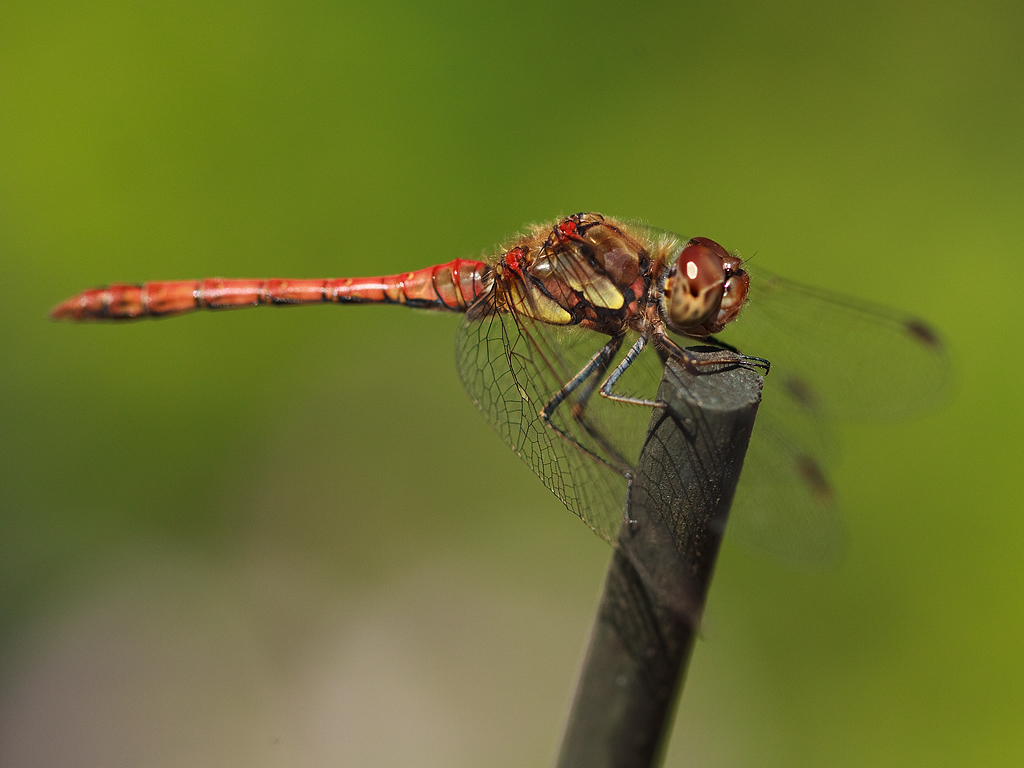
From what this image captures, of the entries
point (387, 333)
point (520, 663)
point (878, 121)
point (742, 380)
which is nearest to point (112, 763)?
point (520, 663)

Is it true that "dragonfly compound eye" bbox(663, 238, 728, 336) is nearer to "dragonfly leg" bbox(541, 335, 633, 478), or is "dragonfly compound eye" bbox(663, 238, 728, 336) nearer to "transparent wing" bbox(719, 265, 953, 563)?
"dragonfly leg" bbox(541, 335, 633, 478)

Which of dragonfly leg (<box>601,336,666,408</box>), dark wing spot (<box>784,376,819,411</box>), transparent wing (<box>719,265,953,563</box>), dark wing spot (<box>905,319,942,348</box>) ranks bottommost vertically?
dragonfly leg (<box>601,336,666,408</box>)

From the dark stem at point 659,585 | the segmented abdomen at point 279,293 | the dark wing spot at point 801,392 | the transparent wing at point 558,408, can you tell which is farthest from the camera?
the segmented abdomen at point 279,293

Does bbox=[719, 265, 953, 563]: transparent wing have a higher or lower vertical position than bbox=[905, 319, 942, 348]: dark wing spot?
lower

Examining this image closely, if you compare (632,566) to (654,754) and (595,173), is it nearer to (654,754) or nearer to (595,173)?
(654,754)

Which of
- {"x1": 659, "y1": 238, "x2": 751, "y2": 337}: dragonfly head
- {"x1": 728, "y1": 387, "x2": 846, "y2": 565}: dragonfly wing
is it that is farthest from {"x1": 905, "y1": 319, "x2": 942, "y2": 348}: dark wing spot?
{"x1": 659, "y1": 238, "x2": 751, "y2": 337}: dragonfly head

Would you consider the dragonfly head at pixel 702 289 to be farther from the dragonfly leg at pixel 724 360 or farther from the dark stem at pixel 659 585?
the dark stem at pixel 659 585

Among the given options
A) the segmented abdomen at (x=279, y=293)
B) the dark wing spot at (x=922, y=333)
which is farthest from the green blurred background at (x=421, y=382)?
the dark wing spot at (x=922, y=333)
